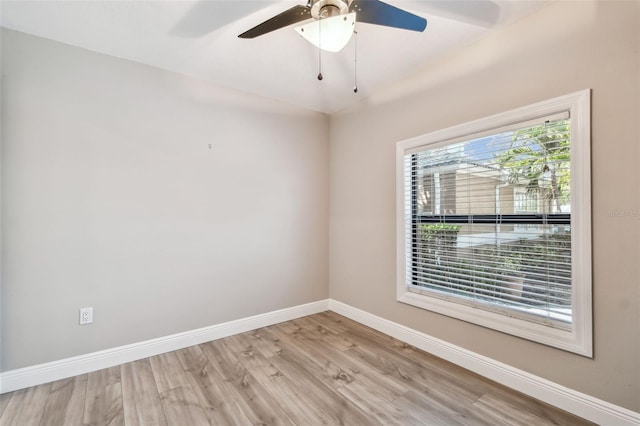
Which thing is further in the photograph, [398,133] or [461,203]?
[398,133]

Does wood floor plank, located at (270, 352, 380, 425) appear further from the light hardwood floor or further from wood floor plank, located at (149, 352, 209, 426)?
wood floor plank, located at (149, 352, 209, 426)

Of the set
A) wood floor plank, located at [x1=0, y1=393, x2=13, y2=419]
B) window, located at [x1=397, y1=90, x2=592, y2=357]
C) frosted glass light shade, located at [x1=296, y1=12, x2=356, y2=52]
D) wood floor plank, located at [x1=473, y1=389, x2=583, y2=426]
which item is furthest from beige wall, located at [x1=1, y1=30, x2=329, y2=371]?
wood floor plank, located at [x1=473, y1=389, x2=583, y2=426]

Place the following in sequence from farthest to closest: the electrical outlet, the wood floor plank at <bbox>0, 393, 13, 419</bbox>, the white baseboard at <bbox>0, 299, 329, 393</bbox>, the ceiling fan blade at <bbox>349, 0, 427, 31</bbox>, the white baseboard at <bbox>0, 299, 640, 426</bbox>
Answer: the electrical outlet
the white baseboard at <bbox>0, 299, 329, 393</bbox>
the wood floor plank at <bbox>0, 393, 13, 419</bbox>
the white baseboard at <bbox>0, 299, 640, 426</bbox>
the ceiling fan blade at <bbox>349, 0, 427, 31</bbox>

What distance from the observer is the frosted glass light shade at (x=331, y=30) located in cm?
145

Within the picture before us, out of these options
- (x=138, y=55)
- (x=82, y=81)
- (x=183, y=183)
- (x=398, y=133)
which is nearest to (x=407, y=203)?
(x=398, y=133)

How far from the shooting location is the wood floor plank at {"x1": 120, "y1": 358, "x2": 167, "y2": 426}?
1.70 m

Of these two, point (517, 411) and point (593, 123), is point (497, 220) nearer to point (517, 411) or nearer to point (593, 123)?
point (593, 123)

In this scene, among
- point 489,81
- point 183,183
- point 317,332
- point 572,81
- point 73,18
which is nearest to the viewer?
point 572,81

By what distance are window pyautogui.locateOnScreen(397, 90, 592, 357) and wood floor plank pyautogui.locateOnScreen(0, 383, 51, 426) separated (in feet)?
9.11

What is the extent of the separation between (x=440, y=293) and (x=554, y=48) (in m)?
1.95

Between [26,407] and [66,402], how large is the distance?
8.5 inches

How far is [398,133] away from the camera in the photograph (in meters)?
2.82

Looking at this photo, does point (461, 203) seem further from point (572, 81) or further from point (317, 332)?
point (317, 332)

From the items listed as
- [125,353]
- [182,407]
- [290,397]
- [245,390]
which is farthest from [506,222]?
[125,353]
